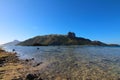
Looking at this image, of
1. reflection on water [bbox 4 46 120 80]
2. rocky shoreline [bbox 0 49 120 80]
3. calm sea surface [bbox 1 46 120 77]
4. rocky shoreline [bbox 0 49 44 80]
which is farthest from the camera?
calm sea surface [bbox 1 46 120 77]

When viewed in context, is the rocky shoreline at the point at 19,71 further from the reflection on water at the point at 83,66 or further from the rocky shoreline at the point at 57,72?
the reflection on water at the point at 83,66

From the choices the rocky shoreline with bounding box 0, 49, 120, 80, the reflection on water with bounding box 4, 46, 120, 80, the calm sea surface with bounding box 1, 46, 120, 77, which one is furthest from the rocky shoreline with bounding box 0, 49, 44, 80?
the calm sea surface with bounding box 1, 46, 120, 77

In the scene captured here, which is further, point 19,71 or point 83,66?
point 83,66

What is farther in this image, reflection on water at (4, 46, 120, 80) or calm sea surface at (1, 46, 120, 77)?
calm sea surface at (1, 46, 120, 77)

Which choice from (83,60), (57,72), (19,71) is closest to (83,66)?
(57,72)

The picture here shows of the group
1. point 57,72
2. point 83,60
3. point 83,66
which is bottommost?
point 57,72

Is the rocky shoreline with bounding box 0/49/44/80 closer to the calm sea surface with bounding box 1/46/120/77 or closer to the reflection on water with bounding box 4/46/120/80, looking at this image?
the reflection on water with bounding box 4/46/120/80

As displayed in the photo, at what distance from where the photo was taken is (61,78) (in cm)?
1892

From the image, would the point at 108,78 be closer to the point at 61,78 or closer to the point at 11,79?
the point at 61,78

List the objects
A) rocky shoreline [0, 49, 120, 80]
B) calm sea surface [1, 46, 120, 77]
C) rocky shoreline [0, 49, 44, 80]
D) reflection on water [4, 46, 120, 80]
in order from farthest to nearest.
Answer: calm sea surface [1, 46, 120, 77] < reflection on water [4, 46, 120, 80] < rocky shoreline [0, 49, 120, 80] < rocky shoreline [0, 49, 44, 80]

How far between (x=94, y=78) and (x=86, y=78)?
43.2 inches

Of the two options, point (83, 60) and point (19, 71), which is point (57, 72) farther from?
point (83, 60)

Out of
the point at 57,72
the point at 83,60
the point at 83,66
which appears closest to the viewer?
the point at 57,72

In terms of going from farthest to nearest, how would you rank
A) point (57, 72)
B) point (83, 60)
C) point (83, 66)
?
1. point (83, 60)
2. point (83, 66)
3. point (57, 72)
